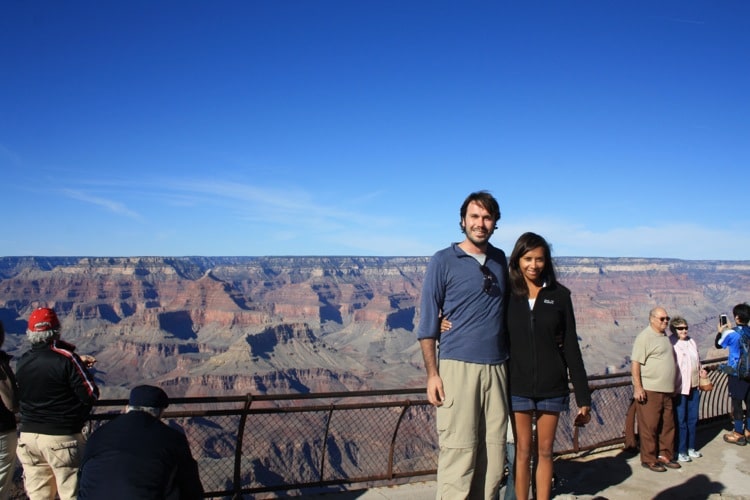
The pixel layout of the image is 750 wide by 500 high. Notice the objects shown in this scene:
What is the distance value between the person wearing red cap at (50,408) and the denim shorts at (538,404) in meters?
3.06

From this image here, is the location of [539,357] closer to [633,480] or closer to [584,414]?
[584,414]

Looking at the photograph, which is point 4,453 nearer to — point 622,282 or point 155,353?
point 155,353

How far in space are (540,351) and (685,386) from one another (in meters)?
3.60

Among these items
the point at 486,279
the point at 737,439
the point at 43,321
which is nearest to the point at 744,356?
the point at 737,439

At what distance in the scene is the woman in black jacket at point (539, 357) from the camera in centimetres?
356

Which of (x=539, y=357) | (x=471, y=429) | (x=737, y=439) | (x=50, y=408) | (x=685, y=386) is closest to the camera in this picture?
(x=471, y=429)

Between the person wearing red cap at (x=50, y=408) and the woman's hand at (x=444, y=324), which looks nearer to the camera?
the woman's hand at (x=444, y=324)

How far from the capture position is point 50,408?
3.77 meters

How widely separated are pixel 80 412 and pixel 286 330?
94.2 metres

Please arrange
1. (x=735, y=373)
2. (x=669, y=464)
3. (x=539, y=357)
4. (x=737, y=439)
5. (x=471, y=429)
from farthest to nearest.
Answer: (x=737, y=439), (x=735, y=373), (x=669, y=464), (x=539, y=357), (x=471, y=429)

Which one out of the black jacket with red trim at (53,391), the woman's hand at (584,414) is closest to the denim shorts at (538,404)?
the woman's hand at (584,414)

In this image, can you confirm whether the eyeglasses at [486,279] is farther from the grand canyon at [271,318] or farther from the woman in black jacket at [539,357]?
the grand canyon at [271,318]

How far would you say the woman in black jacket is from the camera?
3561 millimetres

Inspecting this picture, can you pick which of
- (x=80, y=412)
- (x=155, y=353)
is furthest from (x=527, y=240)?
(x=155, y=353)
